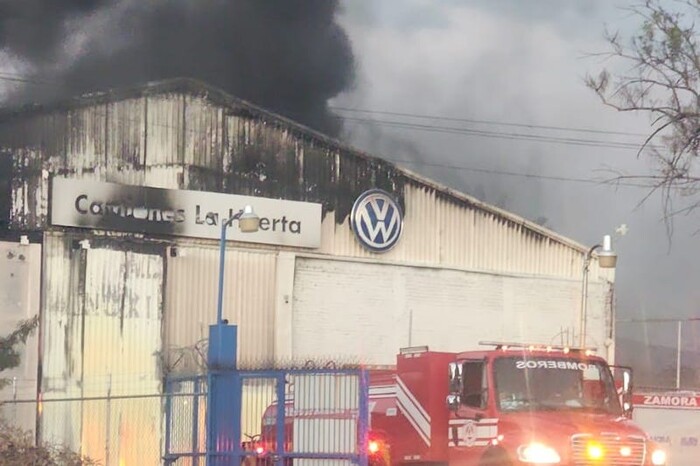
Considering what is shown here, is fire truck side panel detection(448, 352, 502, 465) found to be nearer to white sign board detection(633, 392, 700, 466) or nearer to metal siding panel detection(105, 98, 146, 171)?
white sign board detection(633, 392, 700, 466)

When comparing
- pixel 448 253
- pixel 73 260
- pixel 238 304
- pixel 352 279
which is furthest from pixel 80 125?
pixel 448 253

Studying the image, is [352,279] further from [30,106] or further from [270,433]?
[270,433]

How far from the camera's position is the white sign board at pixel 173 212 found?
26172mm

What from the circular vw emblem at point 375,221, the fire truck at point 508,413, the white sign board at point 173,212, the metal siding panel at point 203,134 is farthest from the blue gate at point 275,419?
the circular vw emblem at point 375,221

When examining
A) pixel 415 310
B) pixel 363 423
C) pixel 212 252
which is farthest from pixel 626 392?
pixel 415 310

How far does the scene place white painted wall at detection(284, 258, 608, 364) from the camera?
2952cm

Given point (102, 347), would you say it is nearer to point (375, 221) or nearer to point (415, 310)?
point (375, 221)

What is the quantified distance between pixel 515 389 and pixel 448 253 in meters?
17.8

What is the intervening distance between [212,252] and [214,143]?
9.13 ft

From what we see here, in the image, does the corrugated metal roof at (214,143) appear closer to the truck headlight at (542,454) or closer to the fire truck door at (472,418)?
the fire truck door at (472,418)

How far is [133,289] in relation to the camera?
1049 inches

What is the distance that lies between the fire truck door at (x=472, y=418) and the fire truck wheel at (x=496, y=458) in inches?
4.8

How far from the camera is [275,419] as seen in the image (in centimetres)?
1530

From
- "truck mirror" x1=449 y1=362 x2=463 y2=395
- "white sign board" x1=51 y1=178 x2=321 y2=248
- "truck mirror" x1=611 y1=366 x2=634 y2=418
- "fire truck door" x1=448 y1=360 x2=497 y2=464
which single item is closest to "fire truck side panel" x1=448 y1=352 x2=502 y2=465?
"fire truck door" x1=448 y1=360 x2=497 y2=464
